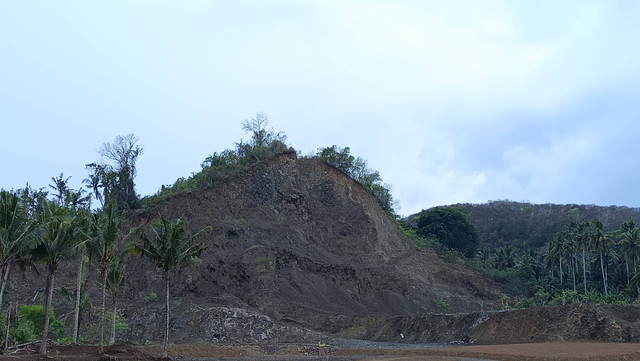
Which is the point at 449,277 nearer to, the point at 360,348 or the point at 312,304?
the point at 312,304

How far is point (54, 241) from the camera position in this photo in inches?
1118

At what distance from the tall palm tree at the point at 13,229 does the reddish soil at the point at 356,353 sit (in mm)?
4809

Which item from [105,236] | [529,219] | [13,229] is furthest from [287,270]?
[529,219]

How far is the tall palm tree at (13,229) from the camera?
26350mm

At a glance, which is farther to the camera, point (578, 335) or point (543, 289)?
point (543, 289)

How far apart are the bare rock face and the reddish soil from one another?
298 inches

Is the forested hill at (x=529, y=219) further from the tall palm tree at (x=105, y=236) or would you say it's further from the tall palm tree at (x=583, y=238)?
the tall palm tree at (x=105, y=236)

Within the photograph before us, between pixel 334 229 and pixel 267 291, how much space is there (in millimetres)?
18731

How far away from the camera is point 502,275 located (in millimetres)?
81250

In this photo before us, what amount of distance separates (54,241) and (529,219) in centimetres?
13556

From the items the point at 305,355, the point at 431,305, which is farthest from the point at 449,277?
the point at 305,355

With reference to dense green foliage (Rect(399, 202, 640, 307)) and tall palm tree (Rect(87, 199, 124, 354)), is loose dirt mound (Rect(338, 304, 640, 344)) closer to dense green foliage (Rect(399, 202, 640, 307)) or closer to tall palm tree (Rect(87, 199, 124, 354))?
dense green foliage (Rect(399, 202, 640, 307))

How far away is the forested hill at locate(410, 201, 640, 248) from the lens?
448ft

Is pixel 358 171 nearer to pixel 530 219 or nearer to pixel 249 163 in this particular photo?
pixel 249 163
